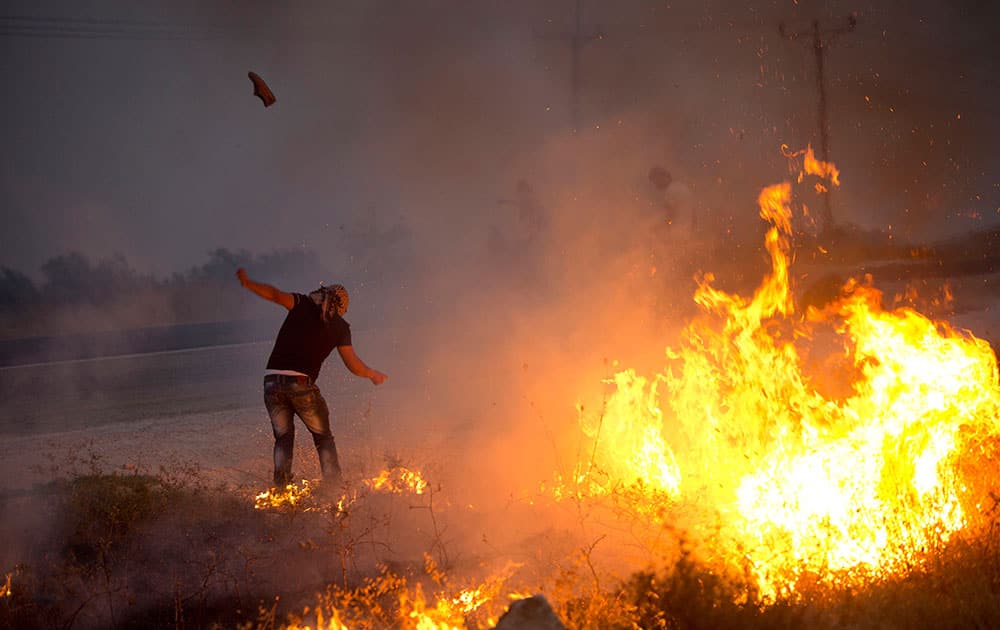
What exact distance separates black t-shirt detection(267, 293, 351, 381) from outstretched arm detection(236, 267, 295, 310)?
112 mm

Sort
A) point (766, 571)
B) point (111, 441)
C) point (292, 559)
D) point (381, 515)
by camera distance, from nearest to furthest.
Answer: point (766, 571) < point (292, 559) < point (381, 515) < point (111, 441)

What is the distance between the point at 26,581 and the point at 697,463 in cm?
489

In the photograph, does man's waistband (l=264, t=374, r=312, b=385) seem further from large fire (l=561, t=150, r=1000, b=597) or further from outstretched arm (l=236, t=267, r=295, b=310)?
large fire (l=561, t=150, r=1000, b=597)

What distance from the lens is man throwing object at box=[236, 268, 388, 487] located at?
6.00m

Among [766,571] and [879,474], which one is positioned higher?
[879,474]

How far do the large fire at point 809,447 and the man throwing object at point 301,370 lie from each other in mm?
2156

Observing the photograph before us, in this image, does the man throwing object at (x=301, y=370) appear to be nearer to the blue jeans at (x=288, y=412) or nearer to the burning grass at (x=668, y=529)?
the blue jeans at (x=288, y=412)

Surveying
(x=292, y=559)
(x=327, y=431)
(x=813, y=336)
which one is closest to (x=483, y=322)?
(x=813, y=336)

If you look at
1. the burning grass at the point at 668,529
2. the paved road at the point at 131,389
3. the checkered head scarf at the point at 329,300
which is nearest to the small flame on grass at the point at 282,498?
the burning grass at the point at 668,529

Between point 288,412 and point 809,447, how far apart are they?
12.7 ft

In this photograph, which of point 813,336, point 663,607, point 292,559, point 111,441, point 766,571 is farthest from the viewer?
point 813,336

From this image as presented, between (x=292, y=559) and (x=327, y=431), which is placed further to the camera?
(x=327, y=431)

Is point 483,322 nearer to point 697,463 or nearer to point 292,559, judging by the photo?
point 697,463

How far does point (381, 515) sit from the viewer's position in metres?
5.98
